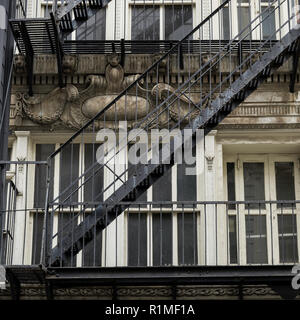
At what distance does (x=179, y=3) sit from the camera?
17.2m

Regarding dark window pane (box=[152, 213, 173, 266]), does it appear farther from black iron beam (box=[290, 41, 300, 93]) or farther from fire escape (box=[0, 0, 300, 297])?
black iron beam (box=[290, 41, 300, 93])

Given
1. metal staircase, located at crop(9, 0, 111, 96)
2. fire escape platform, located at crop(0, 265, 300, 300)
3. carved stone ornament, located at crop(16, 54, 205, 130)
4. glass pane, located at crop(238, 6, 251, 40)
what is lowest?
fire escape platform, located at crop(0, 265, 300, 300)

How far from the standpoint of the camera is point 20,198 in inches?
618

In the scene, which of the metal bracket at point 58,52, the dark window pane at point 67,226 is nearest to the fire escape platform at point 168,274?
the dark window pane at point 67,226

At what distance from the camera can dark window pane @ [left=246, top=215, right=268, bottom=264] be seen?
15586mm

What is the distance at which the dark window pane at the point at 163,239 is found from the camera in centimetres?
1532

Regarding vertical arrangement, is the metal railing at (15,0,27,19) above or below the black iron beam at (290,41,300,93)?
above

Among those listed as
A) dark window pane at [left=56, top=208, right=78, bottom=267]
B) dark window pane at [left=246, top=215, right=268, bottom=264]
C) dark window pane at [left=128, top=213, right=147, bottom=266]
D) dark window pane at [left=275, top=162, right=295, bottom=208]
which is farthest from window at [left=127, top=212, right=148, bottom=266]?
dark window pane at [left=275, top=162, right=295, bottom=208]

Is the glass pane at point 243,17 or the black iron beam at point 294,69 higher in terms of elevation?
the glass pane at point 243,17

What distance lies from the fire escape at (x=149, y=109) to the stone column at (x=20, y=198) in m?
0.49

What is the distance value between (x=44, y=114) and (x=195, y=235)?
3.42m

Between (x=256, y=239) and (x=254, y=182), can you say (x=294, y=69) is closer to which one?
(x=254, y=182)

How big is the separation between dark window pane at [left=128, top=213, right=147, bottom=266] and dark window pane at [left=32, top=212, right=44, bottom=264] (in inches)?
59.6

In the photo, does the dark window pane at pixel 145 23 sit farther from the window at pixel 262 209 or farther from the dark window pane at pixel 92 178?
the window at pixel 262 209
